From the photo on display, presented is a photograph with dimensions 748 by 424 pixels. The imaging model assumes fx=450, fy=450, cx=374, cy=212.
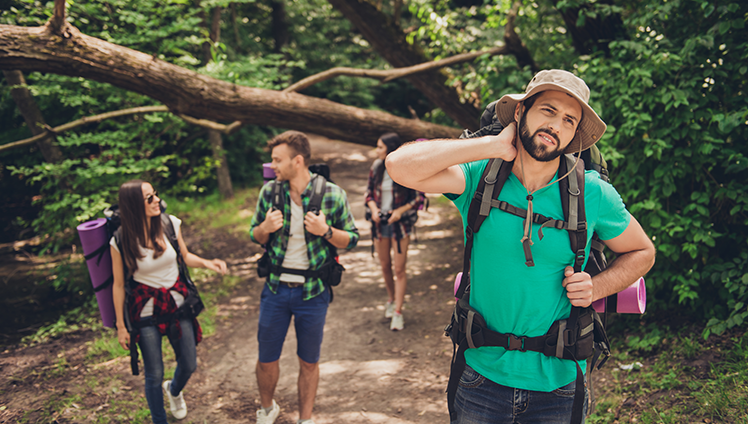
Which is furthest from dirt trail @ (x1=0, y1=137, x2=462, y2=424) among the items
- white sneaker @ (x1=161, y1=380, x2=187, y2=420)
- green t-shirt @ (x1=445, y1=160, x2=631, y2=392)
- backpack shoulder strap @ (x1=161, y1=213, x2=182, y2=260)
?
green t-shirt @ (x1=445, y1=160, x2=631, y2=392)

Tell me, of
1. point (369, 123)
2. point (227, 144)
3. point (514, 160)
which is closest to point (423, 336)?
point (369, 123)

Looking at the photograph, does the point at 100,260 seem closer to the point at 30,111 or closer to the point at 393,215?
the point at 393,215

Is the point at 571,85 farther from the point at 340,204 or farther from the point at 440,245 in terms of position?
the point at 440,245

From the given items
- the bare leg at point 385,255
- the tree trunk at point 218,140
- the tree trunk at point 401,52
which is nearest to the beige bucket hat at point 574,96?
the bare leg at point 385,255

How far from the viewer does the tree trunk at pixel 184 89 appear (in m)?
4.13

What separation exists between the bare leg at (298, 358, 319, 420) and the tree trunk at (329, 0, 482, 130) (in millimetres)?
4580

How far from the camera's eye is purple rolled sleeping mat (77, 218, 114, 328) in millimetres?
3143

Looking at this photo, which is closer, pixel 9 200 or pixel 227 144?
pixel 9 200

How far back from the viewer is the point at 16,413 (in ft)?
12.1

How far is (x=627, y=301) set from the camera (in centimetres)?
200

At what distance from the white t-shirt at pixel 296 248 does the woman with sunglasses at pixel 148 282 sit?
830 millimetres

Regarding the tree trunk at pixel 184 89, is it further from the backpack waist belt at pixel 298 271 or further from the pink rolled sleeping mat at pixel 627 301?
the pink rolled sleeping mat at pixel 627 301

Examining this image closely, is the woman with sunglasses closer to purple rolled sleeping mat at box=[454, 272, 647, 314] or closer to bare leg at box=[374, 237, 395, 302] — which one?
bare leg at box=[374, 237, 395, 302]

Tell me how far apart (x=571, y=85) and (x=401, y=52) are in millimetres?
5464
